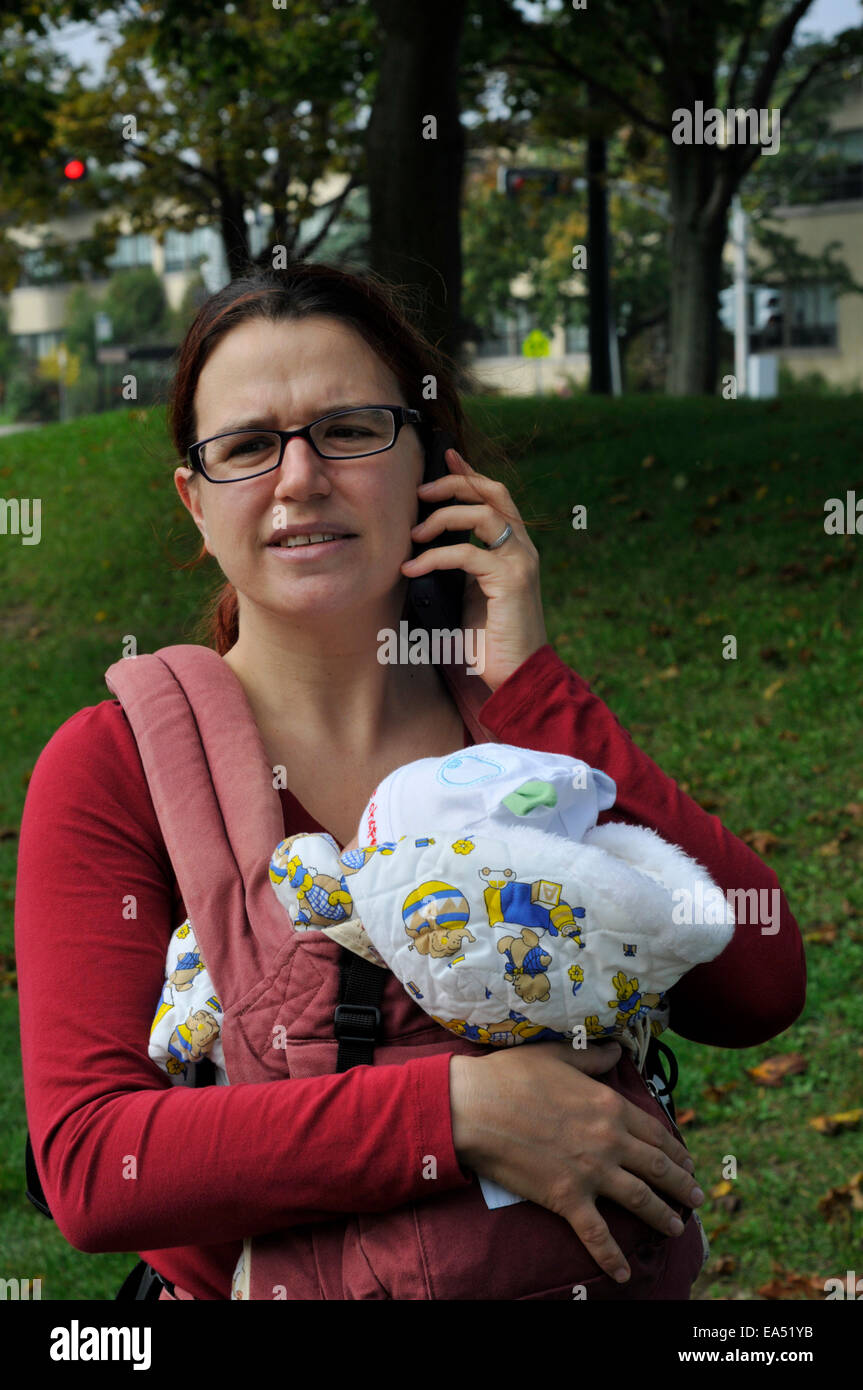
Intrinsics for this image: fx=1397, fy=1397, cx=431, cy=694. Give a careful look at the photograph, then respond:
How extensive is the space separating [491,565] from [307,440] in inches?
15.7

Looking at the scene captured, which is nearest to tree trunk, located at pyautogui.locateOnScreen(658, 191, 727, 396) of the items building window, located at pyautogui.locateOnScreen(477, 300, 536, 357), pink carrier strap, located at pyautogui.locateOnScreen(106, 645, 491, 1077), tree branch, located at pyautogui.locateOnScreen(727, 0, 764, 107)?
tree branch, located at pyautogui.locateOnScreen(727, 0, 764, 107)

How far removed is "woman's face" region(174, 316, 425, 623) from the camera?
2.19 m

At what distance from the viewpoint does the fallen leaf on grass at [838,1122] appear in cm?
500

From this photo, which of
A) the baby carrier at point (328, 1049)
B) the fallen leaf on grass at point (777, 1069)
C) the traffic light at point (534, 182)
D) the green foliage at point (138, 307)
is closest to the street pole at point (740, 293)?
the traffic light at point (534, 182)

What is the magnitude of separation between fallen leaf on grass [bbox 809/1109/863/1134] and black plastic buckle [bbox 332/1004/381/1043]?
12.2 ft

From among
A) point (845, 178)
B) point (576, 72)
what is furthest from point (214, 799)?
point (845, 178)

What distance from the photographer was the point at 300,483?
2.15 meters

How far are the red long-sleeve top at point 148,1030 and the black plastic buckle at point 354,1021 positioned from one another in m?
0.05

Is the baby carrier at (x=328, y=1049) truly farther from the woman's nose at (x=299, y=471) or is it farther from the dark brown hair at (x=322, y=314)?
the dark brown hair at (x=322, y=314)

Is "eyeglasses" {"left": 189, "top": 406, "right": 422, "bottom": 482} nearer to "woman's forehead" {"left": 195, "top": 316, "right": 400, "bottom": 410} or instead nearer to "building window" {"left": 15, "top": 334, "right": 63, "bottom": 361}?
"woman's forehead" {"left": 195, "top": 316, "right": 400, "bottom": 410}

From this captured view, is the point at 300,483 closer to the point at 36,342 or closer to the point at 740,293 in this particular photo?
the point at 740,293
